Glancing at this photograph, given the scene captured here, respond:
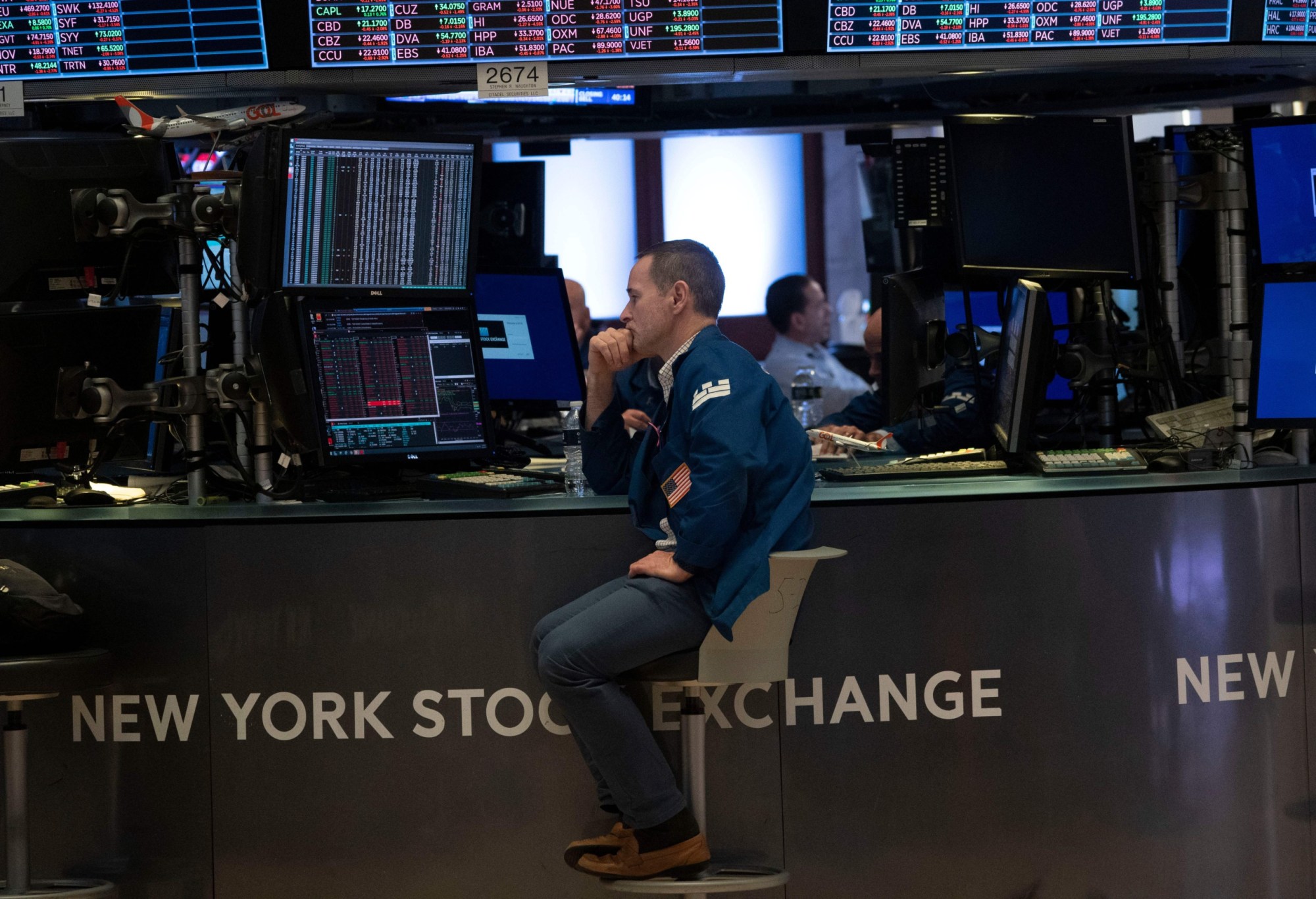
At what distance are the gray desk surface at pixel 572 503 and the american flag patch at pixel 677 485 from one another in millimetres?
191

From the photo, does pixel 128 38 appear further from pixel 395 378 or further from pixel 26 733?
pixel 26 733

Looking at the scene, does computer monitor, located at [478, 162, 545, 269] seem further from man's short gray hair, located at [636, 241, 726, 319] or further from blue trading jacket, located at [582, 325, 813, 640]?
blue trading jacket, located at [582, 325, 813, 640]

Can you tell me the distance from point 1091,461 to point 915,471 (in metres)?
0.37

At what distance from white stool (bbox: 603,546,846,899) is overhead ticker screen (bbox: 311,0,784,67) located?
5.34 ft

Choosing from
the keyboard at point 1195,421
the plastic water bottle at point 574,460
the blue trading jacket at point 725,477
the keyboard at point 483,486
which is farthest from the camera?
the keyboard at point 1195,421

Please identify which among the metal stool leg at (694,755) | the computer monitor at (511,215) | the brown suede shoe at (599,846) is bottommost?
the brown suede shoe at (599,846)

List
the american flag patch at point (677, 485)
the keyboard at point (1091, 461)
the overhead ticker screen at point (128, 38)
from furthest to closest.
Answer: the overhead ticker screen at point (128, 38) < the keyboard at point (1091, 461) < the american flag patch at point (677, 485)

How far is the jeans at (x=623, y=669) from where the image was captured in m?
2.41

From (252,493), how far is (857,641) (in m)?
1.32

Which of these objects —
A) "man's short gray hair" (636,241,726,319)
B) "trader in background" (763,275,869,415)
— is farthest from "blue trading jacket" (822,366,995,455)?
"trader in background" (763,275,869,415)

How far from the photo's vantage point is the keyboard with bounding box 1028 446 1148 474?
292 cm

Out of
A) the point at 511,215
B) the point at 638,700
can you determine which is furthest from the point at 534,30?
the point at 638,700

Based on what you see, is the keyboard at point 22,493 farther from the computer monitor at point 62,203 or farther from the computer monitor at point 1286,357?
the computer monitor at point 1286,357

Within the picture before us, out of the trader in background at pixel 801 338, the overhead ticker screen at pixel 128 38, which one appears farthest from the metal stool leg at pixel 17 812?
the trader in background at pixel 801 338
